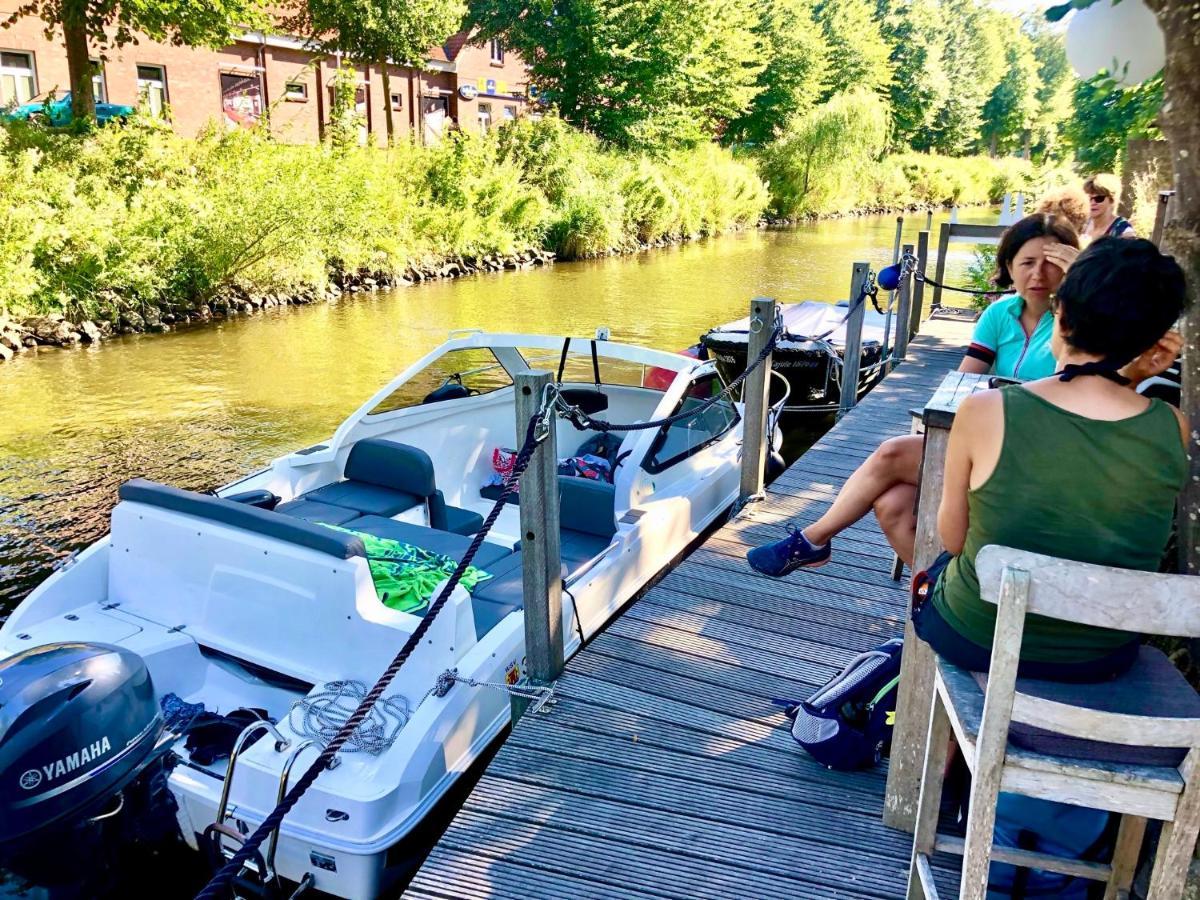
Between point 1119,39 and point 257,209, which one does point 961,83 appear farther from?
point 1119,39

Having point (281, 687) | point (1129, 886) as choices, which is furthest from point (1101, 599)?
point (281, 687)

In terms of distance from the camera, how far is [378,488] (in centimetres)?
555

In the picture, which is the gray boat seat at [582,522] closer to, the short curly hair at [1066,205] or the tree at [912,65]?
the short curly hair at [1066,205]

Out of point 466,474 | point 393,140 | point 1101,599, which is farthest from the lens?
point 393,140

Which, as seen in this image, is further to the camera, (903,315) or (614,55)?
(614,55)

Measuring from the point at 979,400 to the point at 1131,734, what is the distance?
2.35ft

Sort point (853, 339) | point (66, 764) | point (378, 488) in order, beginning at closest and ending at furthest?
point (66, 764), point (378, 488), point (853, 339)

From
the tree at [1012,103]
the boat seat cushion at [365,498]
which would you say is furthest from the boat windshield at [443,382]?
the tree at [1012,103]

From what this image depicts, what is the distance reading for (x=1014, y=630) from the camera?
68.4 inches

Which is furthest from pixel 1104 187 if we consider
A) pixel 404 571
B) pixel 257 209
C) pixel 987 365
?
pixel 257 209

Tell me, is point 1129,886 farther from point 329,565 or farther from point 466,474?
point 466,474

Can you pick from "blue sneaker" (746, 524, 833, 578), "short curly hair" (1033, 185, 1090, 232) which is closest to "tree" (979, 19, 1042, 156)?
"short curly hair" (1033, 185, 1090, 232)

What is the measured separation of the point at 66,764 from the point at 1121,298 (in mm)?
3017

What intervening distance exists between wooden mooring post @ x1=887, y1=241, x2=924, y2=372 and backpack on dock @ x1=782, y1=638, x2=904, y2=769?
7653mm
